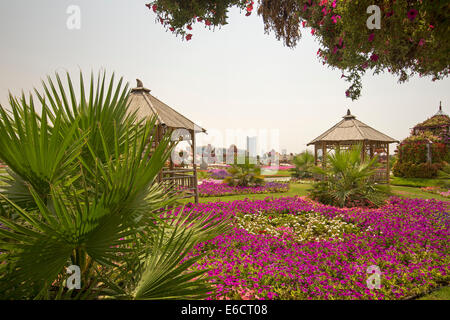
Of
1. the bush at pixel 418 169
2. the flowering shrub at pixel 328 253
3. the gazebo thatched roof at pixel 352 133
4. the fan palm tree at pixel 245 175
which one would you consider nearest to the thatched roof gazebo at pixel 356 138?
the gazebo thatched roof at pixel 352 133

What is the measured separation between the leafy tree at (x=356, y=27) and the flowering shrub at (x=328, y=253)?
258 centimetres

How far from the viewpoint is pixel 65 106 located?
171 centimetres

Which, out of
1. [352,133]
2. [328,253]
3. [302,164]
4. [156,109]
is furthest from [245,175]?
[328,253]

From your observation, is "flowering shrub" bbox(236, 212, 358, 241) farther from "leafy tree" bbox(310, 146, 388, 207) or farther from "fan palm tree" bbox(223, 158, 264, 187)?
"fan palm tree" bbox(223, 158, 264, 187)

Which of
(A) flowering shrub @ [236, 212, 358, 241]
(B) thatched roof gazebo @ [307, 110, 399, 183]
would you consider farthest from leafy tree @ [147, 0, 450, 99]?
(B) thatched roof gazebo @ [307, 110, 399, 183]

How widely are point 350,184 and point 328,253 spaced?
471 centimetres

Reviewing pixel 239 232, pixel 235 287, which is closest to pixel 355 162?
pixel 239 232

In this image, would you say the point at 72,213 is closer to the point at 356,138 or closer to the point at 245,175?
the point at 245,175

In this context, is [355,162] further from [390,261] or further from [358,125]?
[358,125]

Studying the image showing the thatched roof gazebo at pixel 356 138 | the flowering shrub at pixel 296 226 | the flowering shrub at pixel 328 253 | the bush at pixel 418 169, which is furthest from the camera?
the bush at pixel 418 169

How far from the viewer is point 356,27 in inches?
100

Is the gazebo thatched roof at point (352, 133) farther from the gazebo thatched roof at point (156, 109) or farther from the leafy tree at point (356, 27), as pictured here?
the leafy tree at point (356, 27)

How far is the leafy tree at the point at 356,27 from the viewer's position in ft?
6.98

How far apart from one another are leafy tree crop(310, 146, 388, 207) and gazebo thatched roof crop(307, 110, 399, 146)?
6.37 meters
